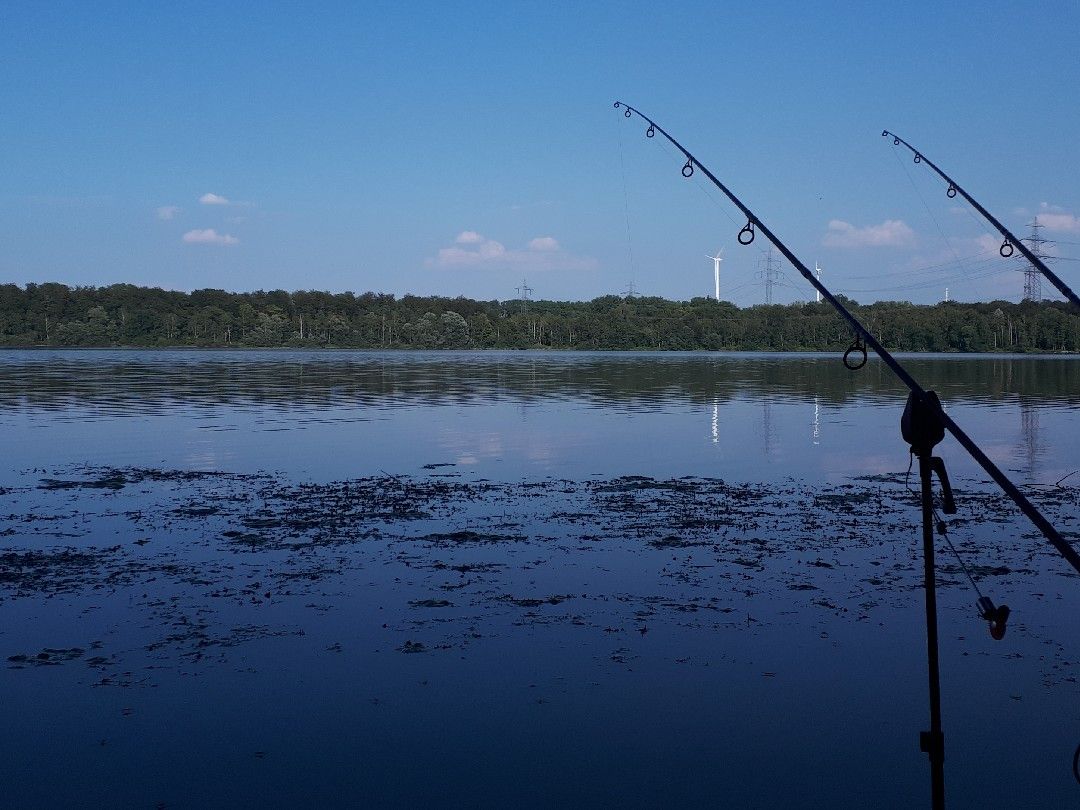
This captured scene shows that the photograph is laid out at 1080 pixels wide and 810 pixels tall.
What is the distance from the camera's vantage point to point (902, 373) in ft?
25.7

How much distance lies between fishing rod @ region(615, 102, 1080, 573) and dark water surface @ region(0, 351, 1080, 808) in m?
1.98

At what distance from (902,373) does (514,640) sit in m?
4.93

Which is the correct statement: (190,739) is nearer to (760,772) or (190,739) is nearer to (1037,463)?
(760,772)

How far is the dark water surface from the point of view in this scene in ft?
25.1

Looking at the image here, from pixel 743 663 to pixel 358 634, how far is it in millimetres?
4034

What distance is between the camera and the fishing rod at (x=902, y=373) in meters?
5.86

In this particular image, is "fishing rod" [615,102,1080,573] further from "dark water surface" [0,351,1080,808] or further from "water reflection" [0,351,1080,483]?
"water reflection" [0,351,1080,483]

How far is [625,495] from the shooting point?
65.3 ft

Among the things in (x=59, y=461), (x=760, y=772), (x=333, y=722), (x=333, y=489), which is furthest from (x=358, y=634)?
(x=59, y=461)

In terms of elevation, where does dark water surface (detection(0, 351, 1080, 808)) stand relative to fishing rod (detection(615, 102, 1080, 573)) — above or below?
below

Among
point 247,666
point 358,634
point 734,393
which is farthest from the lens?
point 734,393

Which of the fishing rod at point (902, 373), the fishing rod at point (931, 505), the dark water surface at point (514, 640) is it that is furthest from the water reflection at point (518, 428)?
the fishing rod at point (931, 505)

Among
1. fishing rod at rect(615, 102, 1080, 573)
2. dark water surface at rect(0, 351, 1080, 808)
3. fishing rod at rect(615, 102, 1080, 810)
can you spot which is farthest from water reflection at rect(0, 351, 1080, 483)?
fishing rod at rect(615, 102, 1080, 810)

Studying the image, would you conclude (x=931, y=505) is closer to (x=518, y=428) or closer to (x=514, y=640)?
(x=514, y=640)
